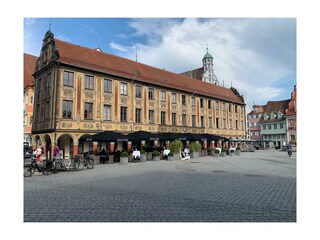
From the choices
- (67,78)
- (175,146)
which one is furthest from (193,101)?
(67,78)

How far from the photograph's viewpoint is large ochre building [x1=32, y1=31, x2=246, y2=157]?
78.3 feet

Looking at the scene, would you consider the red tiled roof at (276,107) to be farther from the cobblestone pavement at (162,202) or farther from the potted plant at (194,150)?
the cobblestone pavement at (162,202)

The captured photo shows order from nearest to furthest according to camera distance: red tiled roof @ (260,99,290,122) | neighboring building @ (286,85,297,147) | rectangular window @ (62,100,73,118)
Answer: rectangular window @ (62,100,73,118), neighboring building @ (286,85,297,147), red tiled roof @ (260,99,290,122)

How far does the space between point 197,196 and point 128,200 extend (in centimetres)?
223

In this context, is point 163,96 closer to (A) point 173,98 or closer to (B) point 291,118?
(A) point 173,98

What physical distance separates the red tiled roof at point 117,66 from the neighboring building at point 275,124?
32.5 m

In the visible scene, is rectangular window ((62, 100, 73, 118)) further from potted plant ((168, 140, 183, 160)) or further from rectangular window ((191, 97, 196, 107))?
rectangular window ((191, 97, 196, 107))

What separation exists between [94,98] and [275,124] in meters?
55.8

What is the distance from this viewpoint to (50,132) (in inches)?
924

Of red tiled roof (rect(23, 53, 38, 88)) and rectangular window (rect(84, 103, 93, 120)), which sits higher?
red tiled roof (rect(23, 53, 38, 88))

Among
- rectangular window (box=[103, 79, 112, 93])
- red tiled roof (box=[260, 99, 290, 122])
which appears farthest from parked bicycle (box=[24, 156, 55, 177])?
red tiled roof (box=[260, 99, 290, 122])

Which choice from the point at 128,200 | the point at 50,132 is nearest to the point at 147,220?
the point at 128,200

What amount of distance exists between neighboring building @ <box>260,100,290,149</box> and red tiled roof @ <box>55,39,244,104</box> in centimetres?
3246

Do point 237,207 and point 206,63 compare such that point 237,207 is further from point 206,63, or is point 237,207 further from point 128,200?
point 206,63
